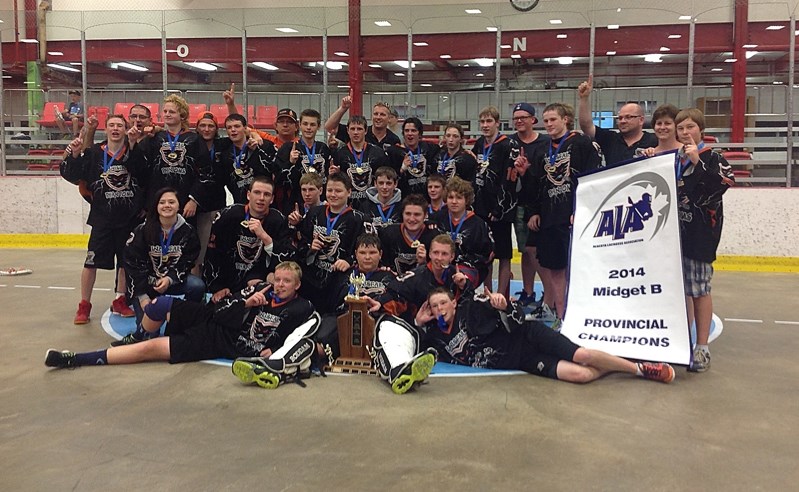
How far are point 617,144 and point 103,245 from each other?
4.35 m

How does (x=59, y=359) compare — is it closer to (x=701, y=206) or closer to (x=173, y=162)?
(x=173, y=162)

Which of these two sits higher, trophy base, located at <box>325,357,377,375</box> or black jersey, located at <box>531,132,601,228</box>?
black jersey, located at <box>531,132,601,228</box>

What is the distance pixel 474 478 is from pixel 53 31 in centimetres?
1296

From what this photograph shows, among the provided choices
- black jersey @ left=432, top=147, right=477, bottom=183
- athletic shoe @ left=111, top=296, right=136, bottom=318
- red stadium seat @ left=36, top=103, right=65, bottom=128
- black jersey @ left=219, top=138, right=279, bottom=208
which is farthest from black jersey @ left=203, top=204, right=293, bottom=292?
red stadium seat @ left=36, top=103, right=65, bottom=128

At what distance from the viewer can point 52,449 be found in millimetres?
3094

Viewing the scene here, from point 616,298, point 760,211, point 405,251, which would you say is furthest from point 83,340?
point 760,211

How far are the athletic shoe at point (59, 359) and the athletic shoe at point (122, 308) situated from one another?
Result: 5.37ft

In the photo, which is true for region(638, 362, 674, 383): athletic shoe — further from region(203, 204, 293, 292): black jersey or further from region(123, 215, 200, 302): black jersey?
region(123, 215, 200, 302): black jersey

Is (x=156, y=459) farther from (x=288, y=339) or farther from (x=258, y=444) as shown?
(x=288, y=339)

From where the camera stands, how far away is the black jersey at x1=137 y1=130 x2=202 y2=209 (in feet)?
18.8

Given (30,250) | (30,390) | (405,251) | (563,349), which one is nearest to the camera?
(30,390)

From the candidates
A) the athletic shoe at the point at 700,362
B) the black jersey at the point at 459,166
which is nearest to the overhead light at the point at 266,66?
the black jersey at the point at 459,166

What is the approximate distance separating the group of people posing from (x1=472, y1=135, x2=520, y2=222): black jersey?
14mm

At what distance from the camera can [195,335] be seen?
14.8 feet
